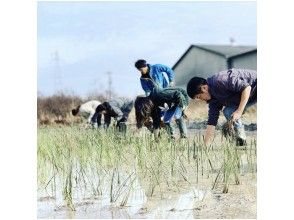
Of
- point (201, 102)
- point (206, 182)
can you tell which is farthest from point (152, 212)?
point (201, 102)

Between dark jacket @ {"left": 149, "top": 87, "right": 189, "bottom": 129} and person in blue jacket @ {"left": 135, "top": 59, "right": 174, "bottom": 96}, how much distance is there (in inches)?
1.3

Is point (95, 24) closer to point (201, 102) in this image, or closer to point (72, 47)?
point (72, 47)

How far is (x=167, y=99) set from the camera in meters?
4.48

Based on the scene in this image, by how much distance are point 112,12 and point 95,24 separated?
0.14 m

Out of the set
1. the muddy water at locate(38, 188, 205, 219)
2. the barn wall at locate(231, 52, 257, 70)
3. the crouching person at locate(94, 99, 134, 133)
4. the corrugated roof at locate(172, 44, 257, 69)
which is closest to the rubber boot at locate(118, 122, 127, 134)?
the crouching person at locate(94, 99, 134, 133)

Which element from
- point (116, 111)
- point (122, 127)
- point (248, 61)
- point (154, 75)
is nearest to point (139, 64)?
point (154, 75)

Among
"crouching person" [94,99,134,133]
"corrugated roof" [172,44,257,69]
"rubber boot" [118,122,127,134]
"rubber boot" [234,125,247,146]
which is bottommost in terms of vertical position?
"rubber boot" [234,125,247,146]

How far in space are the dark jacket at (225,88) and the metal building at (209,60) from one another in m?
0.05

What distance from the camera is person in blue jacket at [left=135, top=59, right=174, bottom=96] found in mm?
4402

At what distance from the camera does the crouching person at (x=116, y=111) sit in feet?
15.0

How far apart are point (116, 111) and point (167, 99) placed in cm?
37

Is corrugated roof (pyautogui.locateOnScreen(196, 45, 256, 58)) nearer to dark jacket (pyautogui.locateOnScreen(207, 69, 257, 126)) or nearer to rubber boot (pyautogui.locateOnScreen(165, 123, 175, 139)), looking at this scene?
dark jacket (pyautogui.locateOnScreen(207, 69, 257, 126))

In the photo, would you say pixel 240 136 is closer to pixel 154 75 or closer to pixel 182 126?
pixel 182 126

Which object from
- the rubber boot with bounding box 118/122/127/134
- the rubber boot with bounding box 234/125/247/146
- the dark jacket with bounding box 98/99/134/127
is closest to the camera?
the rubber boot with bounding box 234/125/247/146
